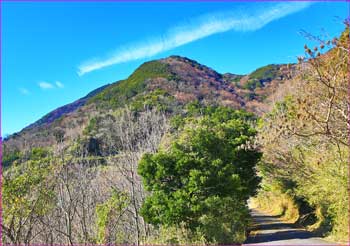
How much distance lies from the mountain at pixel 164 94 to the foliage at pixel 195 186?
23411 mm

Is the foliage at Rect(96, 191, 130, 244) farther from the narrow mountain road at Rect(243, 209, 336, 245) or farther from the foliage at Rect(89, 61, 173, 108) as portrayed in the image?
the foliage at Rect(89, 61, 173, 108)

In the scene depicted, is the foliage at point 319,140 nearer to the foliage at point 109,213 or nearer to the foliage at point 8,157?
the foliage at point 109,213

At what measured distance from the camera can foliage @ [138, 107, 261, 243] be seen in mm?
10617

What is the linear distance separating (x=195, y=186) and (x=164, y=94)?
36874 mm

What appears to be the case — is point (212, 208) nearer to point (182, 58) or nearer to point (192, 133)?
point (192, 133)

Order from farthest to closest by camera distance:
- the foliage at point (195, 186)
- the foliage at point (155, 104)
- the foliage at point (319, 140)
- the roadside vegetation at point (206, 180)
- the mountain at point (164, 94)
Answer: the mountain at point (164, 94) → the foliage at point (155, 104) → the foliage at point (195, 186) → the roadside vegetation at point (206, 180) → the foliage at point (319, 140)

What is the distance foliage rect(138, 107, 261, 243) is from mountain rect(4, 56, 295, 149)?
23.4m

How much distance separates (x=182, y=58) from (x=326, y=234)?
248ft

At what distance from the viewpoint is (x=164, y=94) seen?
155 ft

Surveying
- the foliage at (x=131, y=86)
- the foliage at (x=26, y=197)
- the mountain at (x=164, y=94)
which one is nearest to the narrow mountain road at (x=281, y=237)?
the foliage at (x=26, y=197)

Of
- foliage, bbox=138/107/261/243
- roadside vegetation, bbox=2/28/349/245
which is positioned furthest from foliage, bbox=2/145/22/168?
foliage, bbox=138/107/261/243

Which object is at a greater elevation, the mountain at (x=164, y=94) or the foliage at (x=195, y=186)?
the mountain at (x=164, y=94)

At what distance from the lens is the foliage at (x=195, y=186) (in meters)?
10.6

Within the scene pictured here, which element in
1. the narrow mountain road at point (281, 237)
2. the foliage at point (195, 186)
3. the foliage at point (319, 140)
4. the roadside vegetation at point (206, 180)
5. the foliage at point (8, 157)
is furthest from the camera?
the foliage at point (8, 157)
